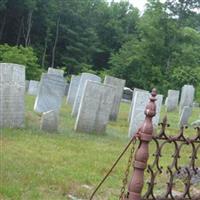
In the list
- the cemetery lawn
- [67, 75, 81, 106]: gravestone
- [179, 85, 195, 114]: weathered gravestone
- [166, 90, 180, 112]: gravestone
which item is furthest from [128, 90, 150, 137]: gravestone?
[166, 90, 180, 112]: gravestone

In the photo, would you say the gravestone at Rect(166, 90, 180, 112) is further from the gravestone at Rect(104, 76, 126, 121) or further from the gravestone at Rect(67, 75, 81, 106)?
the gravestone at Rect(104, 76, 126, 121)

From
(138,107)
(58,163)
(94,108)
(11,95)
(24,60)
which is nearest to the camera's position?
(58,163)

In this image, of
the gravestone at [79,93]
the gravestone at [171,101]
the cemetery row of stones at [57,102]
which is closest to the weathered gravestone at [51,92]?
the cemetery row of stones at [57,102]

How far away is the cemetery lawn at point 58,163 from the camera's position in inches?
278

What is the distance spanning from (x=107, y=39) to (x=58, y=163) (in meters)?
46.6

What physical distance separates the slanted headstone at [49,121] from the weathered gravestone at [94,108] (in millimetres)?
1083

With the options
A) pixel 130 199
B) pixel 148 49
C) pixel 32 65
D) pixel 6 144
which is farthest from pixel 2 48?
pixel 130 199

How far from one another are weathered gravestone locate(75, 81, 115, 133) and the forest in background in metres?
19.6

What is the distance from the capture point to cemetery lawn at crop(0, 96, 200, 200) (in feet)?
23.2

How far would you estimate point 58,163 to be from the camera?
882 centimetres

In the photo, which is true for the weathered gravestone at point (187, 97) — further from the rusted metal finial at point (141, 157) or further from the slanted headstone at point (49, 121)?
the rusted metal finial at point (141, 157)

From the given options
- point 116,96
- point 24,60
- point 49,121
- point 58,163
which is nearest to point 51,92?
point 116,96

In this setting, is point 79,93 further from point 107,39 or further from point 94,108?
point 107,39

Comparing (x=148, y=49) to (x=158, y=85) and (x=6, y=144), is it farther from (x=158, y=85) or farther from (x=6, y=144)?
(x=6, y=144)
